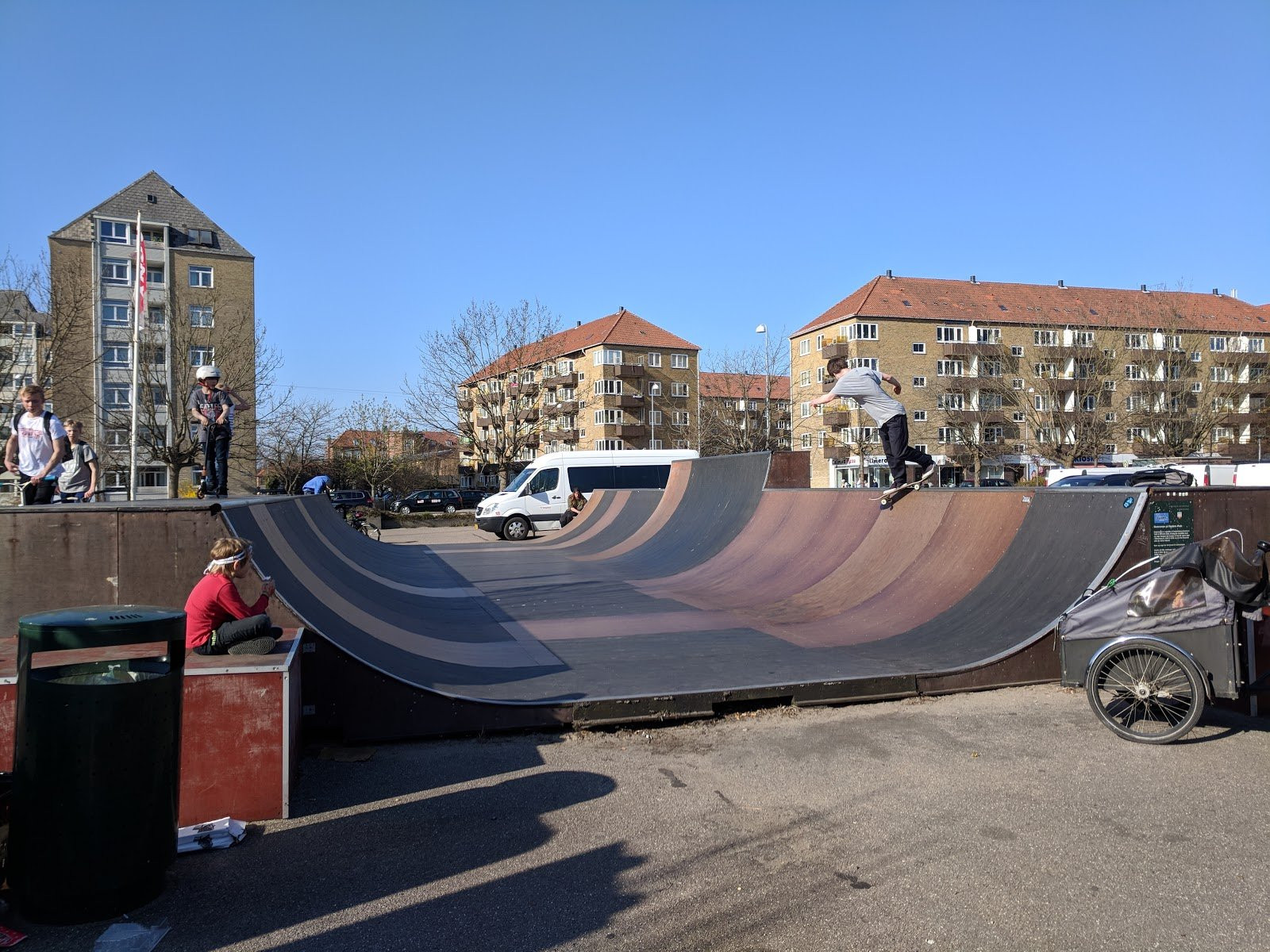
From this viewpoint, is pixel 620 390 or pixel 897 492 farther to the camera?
pixel 620 390

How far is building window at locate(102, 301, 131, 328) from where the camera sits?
54.7m

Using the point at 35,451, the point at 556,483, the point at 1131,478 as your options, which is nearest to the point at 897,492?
the point at 35,451

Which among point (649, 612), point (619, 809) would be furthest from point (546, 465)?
point (619, 809)

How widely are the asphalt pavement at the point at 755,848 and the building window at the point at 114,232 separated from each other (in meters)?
64.2

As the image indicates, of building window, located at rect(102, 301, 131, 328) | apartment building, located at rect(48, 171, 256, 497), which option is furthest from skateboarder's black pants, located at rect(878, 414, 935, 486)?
building window, located at rect(102, 301, 131, 328)

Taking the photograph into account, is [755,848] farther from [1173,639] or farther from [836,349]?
[836,349]

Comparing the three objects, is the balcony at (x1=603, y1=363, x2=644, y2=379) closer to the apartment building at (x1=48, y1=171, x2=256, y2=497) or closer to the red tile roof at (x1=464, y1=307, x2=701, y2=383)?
the red tile roof at (x1=464, y1=307, x2=701, y2=383)

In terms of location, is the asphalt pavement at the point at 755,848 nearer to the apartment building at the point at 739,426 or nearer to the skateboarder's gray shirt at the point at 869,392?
the skateboarder's gray shirt at the point at 869,392

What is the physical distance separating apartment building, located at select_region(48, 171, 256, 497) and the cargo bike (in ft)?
51.2

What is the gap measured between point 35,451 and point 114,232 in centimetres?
5914

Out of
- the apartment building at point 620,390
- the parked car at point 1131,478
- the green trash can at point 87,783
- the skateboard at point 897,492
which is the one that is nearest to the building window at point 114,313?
the apartment building at point 620,390

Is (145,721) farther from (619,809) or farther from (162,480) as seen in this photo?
(162,480)

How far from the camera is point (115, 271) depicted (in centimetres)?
5747

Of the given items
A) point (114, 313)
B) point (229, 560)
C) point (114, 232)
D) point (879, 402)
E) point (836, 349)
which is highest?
point (114, 232)
